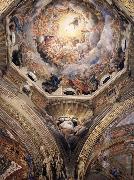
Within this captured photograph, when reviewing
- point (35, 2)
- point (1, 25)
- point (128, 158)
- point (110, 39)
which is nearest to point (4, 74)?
point (1, 25)

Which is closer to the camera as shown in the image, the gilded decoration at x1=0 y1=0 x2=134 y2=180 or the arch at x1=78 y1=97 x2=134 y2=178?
the gilded decoration at x1=0 y1=0 x2=134 y2=180

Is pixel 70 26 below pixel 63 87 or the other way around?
the other way around

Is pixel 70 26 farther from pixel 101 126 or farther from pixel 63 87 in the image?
pixel 101 126

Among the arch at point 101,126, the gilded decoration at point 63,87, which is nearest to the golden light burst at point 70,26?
the gilded decoration at point 63,87

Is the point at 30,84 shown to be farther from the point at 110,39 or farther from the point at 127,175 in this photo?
the point at 127,175

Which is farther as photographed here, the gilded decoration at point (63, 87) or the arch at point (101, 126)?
the arch at point (101, 126)

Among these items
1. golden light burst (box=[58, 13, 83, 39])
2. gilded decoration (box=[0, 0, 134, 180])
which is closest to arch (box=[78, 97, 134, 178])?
gilded decoration (box=[0, 0, 134, 180])

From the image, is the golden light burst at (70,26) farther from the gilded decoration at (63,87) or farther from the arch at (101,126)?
the arch at (101,126)

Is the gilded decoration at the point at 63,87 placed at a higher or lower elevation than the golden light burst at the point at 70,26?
lower

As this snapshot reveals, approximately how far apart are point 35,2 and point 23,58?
61.7 inches

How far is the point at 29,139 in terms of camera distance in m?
11.4

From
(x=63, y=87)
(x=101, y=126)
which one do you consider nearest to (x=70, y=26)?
(x=63, y=87)

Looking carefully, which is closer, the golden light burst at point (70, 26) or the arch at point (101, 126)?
the golden light burst at point (70, 26)

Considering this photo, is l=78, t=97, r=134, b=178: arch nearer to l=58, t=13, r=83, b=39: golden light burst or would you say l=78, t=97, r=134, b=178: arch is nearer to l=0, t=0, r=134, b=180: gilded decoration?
l=0, t=0, r=134, b=180: gilded decoration
